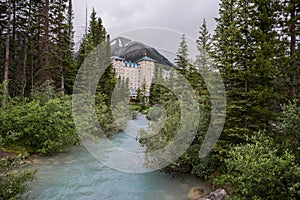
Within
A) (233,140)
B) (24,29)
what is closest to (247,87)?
(233,140)

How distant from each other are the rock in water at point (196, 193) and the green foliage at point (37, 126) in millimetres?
6455

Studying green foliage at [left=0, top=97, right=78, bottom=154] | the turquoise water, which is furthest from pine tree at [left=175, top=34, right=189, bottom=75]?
the turquoise water

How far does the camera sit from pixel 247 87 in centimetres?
716

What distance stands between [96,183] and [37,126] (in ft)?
13.9

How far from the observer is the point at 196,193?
6906 millimetres

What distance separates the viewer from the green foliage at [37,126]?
9.34 meters

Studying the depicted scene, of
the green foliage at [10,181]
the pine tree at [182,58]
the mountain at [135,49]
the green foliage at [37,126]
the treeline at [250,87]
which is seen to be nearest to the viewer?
the green foliage at [10,181]

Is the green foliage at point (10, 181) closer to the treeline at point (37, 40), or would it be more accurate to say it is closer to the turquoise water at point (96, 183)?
the turquoise water at point (96, 183)

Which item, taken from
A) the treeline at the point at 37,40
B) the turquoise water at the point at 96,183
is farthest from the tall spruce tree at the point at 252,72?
the treeline at the point at 37,40

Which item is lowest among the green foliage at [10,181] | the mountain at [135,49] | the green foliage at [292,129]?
the green foliage at [10,181]

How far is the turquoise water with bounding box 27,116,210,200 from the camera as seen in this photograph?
6562mm

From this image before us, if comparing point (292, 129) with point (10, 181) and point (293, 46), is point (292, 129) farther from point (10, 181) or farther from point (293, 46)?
point (10, 181)

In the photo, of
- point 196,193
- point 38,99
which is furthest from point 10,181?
point 38,99

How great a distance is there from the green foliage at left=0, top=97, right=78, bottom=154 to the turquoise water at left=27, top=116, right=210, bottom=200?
0.84 meters
